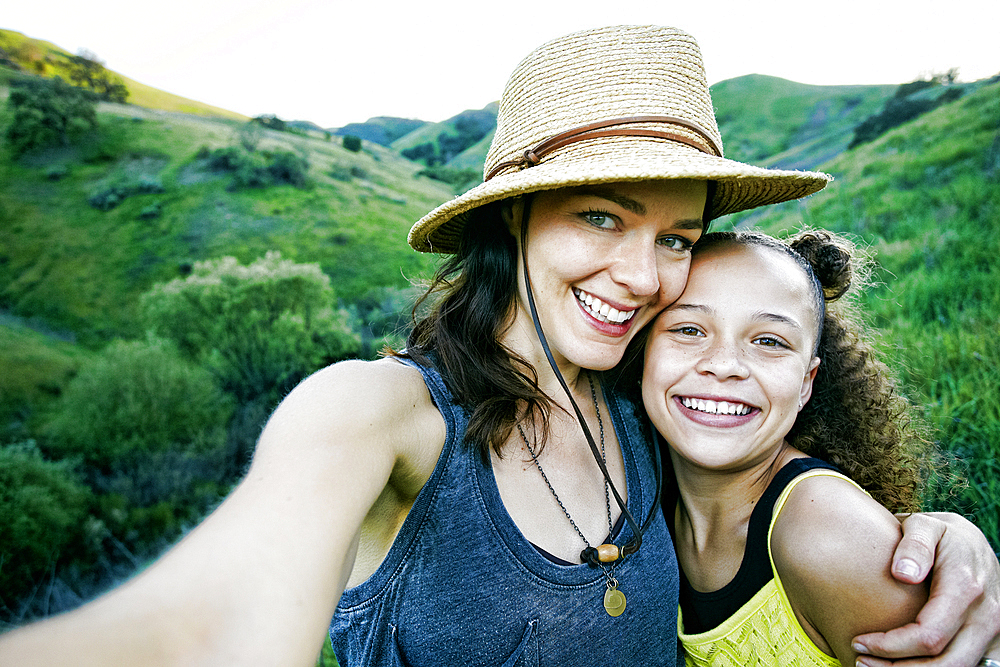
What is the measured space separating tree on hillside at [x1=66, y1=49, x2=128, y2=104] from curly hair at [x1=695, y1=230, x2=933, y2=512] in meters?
7.09

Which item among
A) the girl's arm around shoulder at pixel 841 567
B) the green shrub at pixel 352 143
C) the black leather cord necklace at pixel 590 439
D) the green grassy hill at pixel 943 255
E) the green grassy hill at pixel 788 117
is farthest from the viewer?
the green shrub at pixel 352 143

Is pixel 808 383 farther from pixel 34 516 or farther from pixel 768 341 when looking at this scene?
pixel 34 516

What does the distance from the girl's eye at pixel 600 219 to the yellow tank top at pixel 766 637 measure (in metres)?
0.92

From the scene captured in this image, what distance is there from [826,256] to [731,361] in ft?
2.39

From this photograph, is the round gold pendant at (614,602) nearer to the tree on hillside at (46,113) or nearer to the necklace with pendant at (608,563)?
the necklace with pendant at (608,563)

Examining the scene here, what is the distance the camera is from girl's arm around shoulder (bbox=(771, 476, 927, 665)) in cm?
136

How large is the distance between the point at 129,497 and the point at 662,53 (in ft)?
16.0

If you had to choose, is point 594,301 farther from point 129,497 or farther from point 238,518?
point 129,497

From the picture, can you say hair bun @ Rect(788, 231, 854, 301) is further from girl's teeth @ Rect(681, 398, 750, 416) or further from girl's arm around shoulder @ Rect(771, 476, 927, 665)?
girl's arm around shoulder @ Rect(771, 476, 927, 665)

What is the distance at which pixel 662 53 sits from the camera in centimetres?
162

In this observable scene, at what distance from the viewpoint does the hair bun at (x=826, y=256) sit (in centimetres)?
204

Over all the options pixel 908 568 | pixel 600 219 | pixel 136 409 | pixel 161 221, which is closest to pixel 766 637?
pixel 908 568

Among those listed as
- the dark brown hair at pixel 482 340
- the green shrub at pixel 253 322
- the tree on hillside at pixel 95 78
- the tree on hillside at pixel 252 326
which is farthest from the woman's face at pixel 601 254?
the tree on hillside at pixel 95 78

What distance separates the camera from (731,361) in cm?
167
